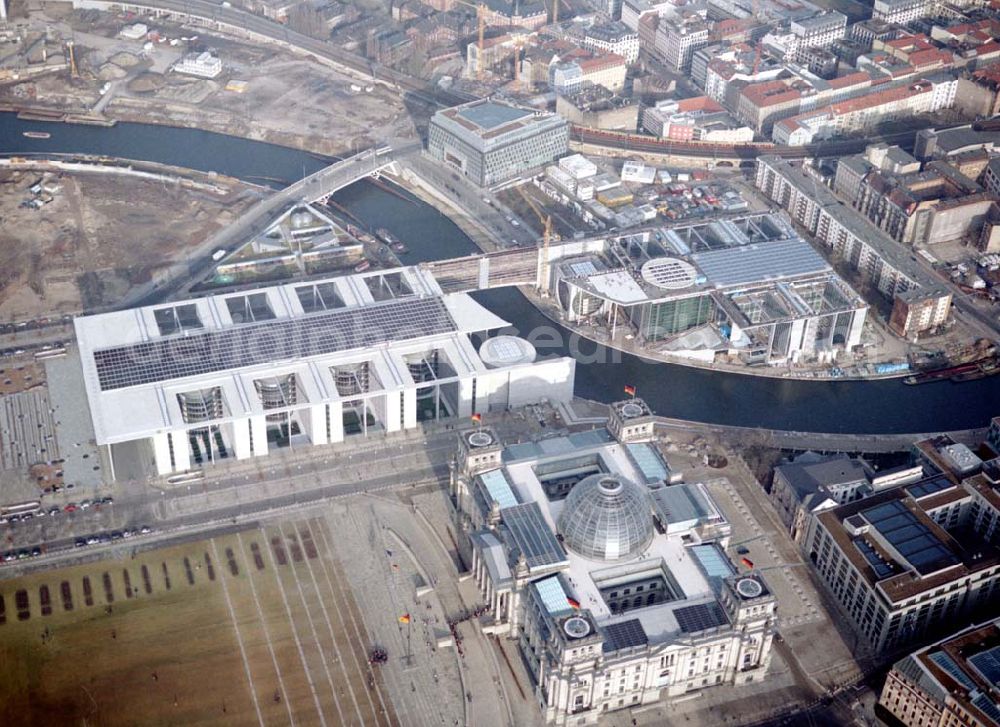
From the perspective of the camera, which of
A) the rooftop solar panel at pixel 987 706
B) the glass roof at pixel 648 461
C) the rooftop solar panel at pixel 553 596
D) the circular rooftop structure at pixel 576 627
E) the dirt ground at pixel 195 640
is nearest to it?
the rooftop solar panel at pixel 987 706

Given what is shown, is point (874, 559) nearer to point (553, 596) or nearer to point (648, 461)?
point (648, 461)

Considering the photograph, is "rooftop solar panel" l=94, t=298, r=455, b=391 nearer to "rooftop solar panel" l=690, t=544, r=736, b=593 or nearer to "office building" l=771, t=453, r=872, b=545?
"office building" l=771, t=453, r=872, b=545

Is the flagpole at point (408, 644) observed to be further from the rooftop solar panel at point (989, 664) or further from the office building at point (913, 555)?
the rooftop solar panel at point (989, 664)

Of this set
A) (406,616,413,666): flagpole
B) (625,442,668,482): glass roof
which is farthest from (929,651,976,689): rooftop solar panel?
(406,616,413,666): flagpole

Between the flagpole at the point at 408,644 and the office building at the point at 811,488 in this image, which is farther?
the office building at the point at 811,488

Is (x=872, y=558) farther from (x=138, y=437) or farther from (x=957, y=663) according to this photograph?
(x=138, y=437)

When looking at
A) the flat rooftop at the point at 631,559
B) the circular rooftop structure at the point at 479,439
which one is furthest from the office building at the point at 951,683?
the circular rooftop structure at the point at 479,439
